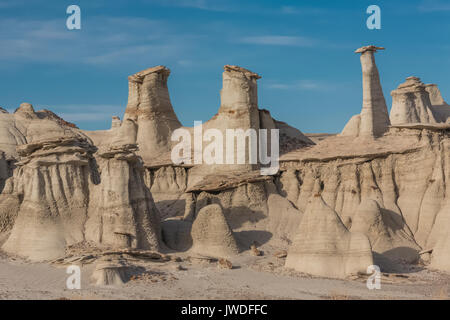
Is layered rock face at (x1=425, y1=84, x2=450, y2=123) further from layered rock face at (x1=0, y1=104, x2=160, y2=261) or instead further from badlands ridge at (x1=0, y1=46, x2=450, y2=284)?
layered rock face at (x1=0, y1=104, x2=160, y2=261)

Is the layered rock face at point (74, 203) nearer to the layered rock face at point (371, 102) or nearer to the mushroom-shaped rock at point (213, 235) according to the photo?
the mushroom-shaped rock at point (213, 235)

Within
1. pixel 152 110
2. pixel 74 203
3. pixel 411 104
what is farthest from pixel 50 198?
pixel 411 104

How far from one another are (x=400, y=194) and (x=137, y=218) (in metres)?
9.79

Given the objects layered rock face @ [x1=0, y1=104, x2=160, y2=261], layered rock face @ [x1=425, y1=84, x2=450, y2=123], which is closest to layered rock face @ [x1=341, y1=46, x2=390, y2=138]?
layered rock face @ [x1=0, y1=104, x2=160, y2=261]

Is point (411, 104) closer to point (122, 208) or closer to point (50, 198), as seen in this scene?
point (122, 208)

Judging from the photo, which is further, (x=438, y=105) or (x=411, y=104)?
(x=438, y=105)

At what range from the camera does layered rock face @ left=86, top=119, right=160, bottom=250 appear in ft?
73.5

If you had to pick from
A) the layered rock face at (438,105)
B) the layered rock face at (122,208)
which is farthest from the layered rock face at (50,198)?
the layered rock face at (438,105)

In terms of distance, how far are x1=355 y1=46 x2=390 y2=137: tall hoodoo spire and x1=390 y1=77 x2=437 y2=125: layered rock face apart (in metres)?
13.8

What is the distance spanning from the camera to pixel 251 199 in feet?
88.3

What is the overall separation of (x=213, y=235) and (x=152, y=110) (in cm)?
1157
